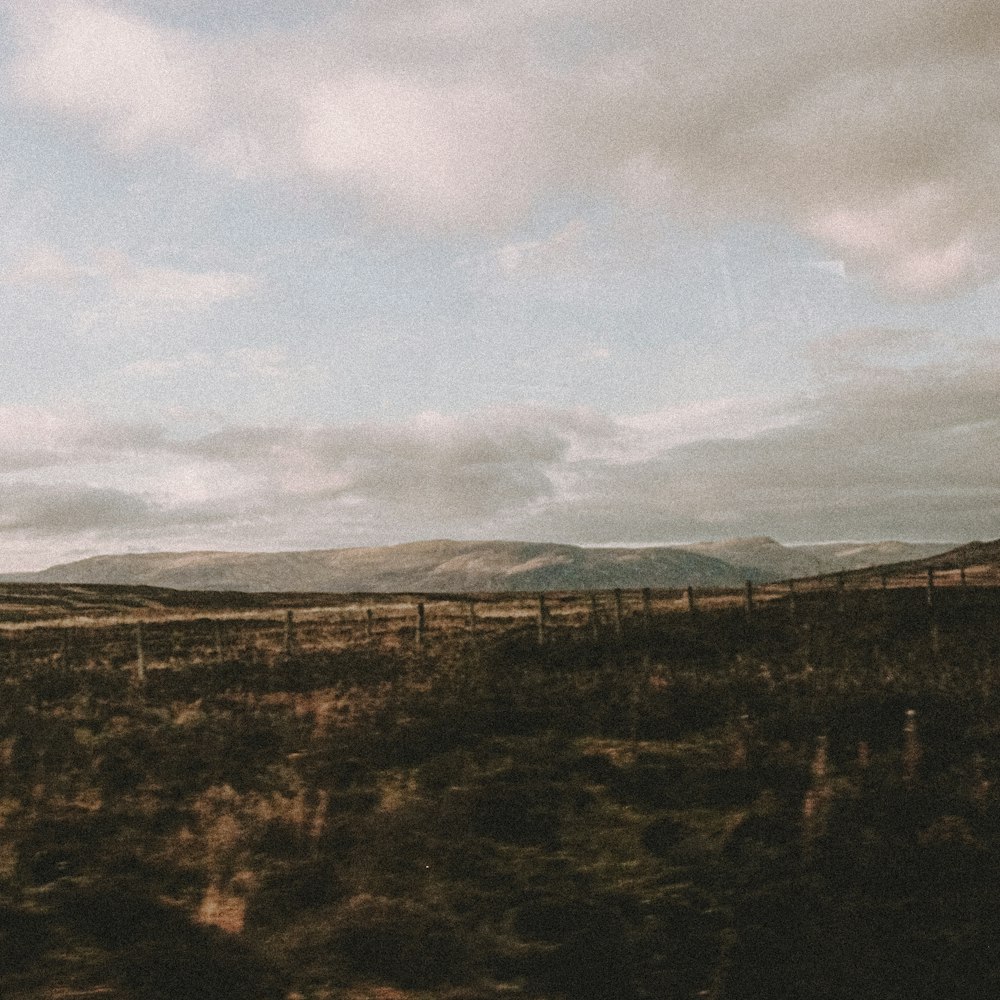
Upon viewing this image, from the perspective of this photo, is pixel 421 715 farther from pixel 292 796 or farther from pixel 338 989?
pixel 338 989

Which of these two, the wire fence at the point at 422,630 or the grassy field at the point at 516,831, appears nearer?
the grassy field at the point at 516,831

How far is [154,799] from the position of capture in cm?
2002

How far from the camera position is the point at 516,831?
59.0 feet

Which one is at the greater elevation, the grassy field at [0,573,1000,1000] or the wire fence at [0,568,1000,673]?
the wire fence at [0,568,1000,673]

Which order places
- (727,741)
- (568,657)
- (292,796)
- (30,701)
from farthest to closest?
1. (568,657)
2. (30,701)
3. (727,741)
4. (292,796)

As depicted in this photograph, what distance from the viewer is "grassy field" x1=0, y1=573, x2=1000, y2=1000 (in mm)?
13008

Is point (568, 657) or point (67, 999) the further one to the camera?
point (568, 657)

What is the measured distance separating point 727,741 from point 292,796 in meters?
10.3

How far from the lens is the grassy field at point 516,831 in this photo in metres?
13.0

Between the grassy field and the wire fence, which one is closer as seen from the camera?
the grassy field

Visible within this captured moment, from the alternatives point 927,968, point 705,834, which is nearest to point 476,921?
point 705,834

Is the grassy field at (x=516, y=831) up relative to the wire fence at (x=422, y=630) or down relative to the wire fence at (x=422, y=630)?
down

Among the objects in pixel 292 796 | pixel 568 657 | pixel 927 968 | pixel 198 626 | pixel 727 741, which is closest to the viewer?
pixel 927 968

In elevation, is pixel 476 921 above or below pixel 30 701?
below
